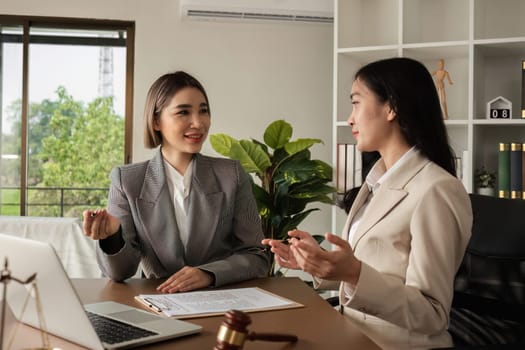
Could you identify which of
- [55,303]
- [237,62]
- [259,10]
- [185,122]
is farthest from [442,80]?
[55,303]

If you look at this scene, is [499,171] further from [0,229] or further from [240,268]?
[0,229]

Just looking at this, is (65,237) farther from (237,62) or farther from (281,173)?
(237,62)

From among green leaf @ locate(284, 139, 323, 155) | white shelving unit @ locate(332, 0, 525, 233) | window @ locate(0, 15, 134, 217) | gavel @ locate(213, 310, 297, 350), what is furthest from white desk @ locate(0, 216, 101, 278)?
gavel @ locate(213, 310, 297, 350)

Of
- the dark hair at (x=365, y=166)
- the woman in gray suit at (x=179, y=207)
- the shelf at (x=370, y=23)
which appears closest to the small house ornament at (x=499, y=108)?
the shelf at (x=370, y=23)

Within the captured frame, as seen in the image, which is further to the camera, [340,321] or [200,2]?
[200,2]

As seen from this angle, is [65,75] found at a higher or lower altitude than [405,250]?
higher

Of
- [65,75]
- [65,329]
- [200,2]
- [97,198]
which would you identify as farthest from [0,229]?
[65,329]

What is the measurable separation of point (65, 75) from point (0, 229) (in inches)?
50.2

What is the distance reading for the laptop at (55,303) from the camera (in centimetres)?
92

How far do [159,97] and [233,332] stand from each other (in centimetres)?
139

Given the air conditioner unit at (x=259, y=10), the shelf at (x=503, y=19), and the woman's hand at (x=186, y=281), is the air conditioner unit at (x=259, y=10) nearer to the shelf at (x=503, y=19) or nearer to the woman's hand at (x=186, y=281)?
the shelf at (x=503, y=19)

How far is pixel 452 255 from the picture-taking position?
1379mm

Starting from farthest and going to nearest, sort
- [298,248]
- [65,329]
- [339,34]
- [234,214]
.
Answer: [339,34] < [234,214] < [298,248] < [65,329]

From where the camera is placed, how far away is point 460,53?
3.61 metres
